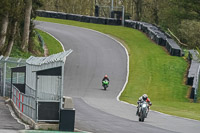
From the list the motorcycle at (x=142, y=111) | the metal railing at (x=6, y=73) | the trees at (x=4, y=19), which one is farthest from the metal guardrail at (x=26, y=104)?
the trees at (x=4, y=19)

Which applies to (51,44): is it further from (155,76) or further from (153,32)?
(155,76)

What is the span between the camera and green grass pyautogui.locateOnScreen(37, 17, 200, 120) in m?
34.1

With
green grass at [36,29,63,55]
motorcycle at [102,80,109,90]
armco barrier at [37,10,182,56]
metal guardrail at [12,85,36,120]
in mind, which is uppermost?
armco barrier at [37,10,182,56]

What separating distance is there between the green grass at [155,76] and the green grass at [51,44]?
292 inches

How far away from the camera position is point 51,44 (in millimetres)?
57844

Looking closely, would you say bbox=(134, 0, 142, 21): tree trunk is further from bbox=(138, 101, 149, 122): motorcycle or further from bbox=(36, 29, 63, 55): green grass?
Result: bbox=(138, 101, 149, 122): motorcycle

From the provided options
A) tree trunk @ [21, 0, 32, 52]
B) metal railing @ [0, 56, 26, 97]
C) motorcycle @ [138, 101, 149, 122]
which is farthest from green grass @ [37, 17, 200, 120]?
tree trunk @ [21, 0, 32, 52]

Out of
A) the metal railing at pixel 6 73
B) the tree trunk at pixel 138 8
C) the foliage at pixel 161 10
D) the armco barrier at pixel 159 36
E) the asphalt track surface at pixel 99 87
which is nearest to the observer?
the asphalt track surface at pixel 99 87

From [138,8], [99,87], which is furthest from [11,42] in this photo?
[138,8]

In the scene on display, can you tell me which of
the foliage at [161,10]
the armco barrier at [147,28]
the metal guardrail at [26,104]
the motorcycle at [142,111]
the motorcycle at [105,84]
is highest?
the foliage at [161,10]

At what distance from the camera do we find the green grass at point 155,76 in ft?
112

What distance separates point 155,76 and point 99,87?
6880 mm

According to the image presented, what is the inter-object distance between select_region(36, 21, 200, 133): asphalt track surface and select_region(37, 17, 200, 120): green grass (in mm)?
1122

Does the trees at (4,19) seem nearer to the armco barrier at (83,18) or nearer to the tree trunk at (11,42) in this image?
the tree trunk at (11,42)
